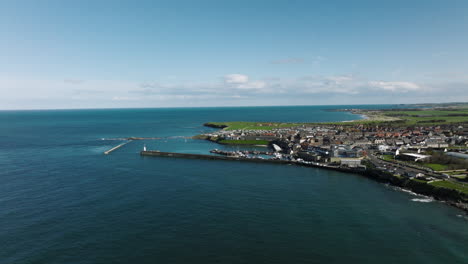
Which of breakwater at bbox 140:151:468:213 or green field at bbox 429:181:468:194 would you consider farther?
green field at bbox 429:181:468:194

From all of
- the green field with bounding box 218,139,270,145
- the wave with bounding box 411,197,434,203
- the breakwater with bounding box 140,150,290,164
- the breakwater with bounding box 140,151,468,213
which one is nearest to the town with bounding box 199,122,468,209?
the green field with bounding box 218,139,270,145

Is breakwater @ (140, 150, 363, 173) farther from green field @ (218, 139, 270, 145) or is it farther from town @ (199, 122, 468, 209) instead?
green field @ (218, 139, 270, 145)

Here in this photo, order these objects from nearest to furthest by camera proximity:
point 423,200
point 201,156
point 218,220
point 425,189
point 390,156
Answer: point 218,220 → point 423,200 → point 425,189 → point 390,156 → point 201,156

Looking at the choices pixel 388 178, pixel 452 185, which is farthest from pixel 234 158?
pixel 452 185

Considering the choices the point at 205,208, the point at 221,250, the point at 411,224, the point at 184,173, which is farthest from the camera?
the point at 184,173

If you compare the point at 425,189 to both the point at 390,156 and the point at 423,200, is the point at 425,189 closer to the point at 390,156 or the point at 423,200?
the point at 423,200

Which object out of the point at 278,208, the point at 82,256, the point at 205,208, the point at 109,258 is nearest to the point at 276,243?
the point at 278,208

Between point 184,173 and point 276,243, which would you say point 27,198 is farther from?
point 276,243

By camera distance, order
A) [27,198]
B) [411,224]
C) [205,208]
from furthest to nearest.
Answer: [27,198] < [205,208] < [411,224]
